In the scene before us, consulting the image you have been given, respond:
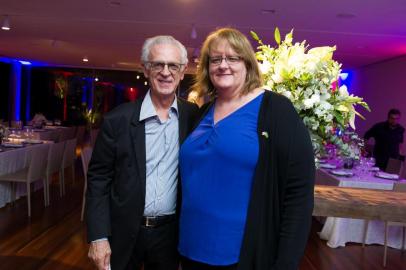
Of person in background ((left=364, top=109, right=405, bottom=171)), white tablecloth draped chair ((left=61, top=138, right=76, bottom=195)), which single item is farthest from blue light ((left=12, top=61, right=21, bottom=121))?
person in background ((left=364, top=109, right=405, bottom=171))

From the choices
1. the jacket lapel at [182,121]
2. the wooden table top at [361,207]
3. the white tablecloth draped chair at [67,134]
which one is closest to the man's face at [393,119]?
the wooden table top at [361,207]

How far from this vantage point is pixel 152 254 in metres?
1.87

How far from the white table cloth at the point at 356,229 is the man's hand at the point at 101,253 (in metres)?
3.42

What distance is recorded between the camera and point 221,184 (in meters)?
1.52

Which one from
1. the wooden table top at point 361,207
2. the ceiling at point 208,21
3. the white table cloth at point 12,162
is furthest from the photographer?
the ceiling at point 208,21

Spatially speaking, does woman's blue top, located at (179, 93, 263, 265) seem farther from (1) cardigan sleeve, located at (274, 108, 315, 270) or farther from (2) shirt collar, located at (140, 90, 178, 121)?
(2) shirt collar, located at (140, 90, 178, 121)

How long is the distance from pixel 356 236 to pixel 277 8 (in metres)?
3.16

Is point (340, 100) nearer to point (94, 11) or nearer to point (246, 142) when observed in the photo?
point (246, 142)

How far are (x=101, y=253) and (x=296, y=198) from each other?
88 cm

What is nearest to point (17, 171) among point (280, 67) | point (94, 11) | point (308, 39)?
point (94, 11)

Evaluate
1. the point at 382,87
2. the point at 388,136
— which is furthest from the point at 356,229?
the point at 382,87

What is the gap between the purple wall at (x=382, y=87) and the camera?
31.2 feet

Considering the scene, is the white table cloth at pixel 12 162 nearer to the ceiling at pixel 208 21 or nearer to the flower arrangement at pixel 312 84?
the ceiling at pixel 208 21

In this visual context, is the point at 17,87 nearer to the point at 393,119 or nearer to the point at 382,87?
the point at 382,87
